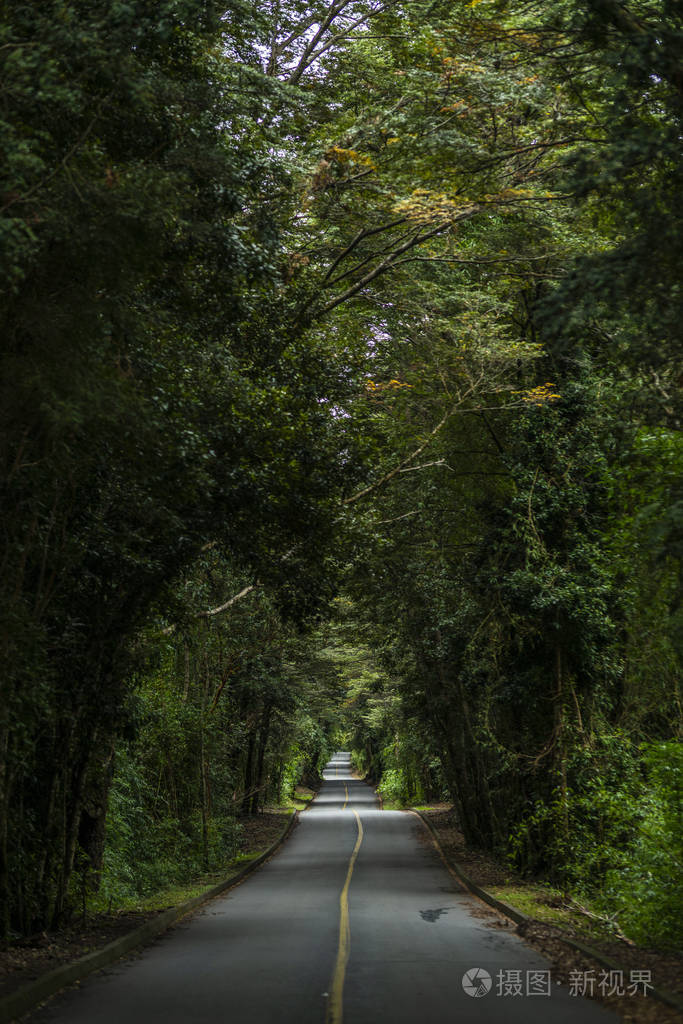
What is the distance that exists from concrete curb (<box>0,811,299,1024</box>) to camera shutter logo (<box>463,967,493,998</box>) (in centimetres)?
387

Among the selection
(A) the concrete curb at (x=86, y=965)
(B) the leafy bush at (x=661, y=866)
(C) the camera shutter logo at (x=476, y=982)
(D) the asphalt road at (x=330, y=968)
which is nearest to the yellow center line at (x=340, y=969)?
(D) the asphalt road at (x=330, y=968)

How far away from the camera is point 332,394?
13414 mm

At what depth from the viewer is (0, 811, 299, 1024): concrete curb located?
810 cm

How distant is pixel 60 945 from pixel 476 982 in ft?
15.9

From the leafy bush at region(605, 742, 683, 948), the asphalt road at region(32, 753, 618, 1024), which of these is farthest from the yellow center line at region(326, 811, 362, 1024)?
the leafy bush at region(605, 742, 683, 948)

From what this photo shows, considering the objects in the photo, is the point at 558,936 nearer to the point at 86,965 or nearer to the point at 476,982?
the point at 476,982

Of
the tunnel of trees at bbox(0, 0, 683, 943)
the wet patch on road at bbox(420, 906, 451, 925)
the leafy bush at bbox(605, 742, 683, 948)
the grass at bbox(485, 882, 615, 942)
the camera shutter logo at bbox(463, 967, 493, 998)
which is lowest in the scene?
the wet patch on road at bbox(420, 906, 451, 925)

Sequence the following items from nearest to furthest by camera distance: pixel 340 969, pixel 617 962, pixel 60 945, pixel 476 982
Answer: pixel 476 982 → pixel 617 962 → pixel 340 969 → pixel 60 945

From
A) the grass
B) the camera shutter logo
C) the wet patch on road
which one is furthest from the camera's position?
the wet patch on road

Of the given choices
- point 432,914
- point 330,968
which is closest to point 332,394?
point 330,968

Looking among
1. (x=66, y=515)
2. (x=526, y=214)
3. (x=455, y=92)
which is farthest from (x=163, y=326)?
(x=526, y=214)

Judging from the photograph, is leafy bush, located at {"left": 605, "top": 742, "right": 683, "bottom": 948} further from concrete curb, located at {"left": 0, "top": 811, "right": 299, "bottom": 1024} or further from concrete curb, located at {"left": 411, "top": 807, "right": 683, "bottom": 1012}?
concrete curb, located at {"left": 0, "top": 811, "right": 299, "bottom": 1024}

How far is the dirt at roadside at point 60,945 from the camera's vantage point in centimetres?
928

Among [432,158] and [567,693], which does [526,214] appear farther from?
[567,693]
